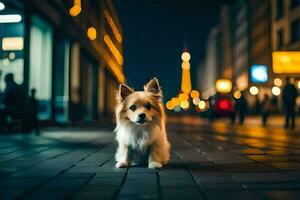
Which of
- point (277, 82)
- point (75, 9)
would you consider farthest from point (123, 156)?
point (277, 82)

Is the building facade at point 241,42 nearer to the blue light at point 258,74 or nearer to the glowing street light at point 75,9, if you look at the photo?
the glowing street light at point 75,9

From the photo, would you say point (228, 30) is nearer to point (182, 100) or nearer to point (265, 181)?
point (182, 100)

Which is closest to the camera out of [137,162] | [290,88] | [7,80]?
[137,162]

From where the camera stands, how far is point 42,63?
2470cm

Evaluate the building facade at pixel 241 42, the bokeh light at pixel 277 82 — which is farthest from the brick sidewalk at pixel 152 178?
the building facade at pixel 241 42

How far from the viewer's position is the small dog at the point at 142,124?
22.5 feet

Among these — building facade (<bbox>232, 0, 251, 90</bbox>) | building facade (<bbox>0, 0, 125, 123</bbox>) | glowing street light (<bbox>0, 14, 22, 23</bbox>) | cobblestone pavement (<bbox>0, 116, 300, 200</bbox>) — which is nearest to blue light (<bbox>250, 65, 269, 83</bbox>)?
building facade (<bbox>0, 0, 125, 123</bbox>)

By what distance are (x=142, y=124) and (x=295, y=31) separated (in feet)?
165

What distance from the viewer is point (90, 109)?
4341cm

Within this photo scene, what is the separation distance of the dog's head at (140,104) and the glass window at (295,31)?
48621mm

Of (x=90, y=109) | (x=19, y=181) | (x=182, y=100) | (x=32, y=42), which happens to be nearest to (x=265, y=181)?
(x=19, y=181)

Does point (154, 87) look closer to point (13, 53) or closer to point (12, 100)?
point (12, 100)

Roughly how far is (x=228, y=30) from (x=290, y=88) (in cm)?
10967

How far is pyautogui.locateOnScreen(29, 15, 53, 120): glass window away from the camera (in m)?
23.2
